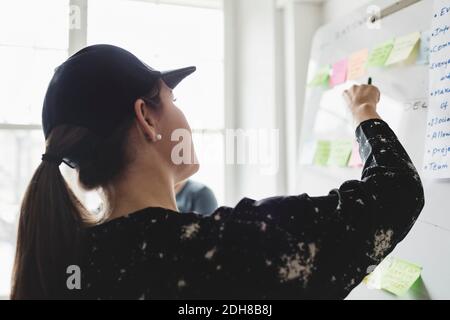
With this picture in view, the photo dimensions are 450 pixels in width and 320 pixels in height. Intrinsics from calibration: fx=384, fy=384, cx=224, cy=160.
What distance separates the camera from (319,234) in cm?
57

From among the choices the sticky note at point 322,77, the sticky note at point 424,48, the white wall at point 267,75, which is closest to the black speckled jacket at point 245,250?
the sticky note at point 424,48

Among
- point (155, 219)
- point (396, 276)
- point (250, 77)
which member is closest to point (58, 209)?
point (155, 219)

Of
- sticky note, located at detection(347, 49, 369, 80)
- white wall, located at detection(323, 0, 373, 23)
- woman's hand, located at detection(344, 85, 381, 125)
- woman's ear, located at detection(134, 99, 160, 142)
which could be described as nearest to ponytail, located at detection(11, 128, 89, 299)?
woman's ear, located at detection(134, 99, 160, 142)

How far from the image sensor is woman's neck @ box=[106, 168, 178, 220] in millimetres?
644

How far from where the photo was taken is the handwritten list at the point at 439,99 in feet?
2.51

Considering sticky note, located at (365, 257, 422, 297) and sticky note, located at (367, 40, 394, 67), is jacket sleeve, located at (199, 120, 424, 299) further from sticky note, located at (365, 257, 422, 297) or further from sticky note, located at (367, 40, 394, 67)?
sticky note, located at (367, 40, 394, 67)

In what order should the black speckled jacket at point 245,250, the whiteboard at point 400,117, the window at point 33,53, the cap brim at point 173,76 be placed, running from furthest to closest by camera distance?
1. the window at point 33,53
2. the whiteboard at point 400,117
3. the cap brim at point 173,76
4. the black speckled jacket at point 245,250

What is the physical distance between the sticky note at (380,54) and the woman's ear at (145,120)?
634 mm

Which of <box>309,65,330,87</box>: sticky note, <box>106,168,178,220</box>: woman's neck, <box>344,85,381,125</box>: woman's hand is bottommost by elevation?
<box>106,168,178,220</box>: woman's neck

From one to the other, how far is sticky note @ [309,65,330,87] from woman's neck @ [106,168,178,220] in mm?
767

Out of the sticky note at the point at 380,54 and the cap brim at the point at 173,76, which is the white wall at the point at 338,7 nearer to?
the sticky note at the point at 380,54

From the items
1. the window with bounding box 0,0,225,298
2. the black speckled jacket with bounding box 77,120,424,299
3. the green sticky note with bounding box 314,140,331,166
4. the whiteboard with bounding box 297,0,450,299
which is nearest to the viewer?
the black speckled jacket with bounding box 77,120,424,299

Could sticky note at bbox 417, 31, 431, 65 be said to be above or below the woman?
above
